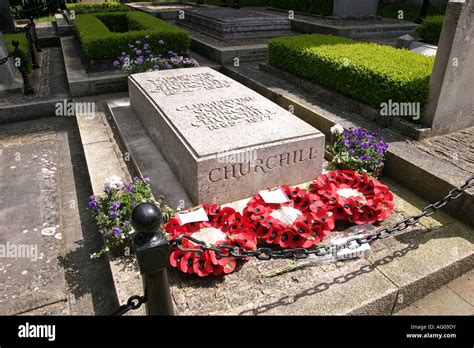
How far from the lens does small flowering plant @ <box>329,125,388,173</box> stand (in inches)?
188

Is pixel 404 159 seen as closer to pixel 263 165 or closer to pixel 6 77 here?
pixel 263 165

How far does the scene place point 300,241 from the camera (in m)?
3.52

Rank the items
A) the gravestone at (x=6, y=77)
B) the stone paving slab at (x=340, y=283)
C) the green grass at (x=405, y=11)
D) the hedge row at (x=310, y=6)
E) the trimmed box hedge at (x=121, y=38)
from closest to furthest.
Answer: the stone paving slab at (x=340, y=283) < the gravestone at (x=6, y=77) < the trimmed box hedge at (x=121, y=38) < the hedge row at (x=310, y=6) < the green grass at (x=405, y=11)

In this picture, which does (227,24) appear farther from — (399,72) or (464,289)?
(464,289)

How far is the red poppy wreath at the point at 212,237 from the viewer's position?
10.6ft

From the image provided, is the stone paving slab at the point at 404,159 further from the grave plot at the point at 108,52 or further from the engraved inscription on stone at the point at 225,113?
the grave plot at the point at 108,52

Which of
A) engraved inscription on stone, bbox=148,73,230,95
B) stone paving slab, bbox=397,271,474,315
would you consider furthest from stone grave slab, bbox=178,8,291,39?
stone paving slab, bbox=397,271,474,315

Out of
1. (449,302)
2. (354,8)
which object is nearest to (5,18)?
(354,8)

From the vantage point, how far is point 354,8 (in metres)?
13.3

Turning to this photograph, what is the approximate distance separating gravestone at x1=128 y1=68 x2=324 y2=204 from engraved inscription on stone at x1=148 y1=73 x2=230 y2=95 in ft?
0.99

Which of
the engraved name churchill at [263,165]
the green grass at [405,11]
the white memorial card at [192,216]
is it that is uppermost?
the green grass at [405,11]

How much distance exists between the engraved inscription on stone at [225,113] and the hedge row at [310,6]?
10225 millimetres

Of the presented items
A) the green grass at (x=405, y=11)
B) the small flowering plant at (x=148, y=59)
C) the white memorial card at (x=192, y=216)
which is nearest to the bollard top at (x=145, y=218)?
the white memorial card at (x=192, y=216)

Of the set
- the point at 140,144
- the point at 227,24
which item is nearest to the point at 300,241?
the point at 140,144
